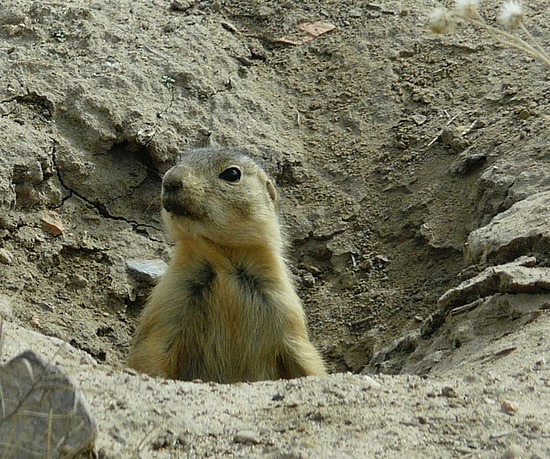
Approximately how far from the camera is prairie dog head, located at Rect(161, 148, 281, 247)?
611 centimetres

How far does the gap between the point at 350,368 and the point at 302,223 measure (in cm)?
153

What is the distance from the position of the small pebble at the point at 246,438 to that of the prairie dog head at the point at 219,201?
262cm

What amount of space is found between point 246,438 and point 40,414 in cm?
87

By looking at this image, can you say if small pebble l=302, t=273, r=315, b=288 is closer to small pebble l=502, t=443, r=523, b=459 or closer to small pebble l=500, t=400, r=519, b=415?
small pebble l=500, t=400, r=519, b=415

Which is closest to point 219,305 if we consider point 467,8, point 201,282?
point 201,282

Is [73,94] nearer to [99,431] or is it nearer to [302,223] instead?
[302,223]

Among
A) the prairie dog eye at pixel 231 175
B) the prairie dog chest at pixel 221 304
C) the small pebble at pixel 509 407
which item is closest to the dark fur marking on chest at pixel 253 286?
the prairie dog chest at pixel 221 304

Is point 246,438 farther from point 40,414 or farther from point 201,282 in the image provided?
point 201,282

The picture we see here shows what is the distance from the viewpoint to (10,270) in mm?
7270

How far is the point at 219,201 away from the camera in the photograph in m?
6.38

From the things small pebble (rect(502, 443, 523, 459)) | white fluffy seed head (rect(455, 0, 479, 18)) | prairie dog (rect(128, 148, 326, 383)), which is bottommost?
prairie dog (rect(128, 148, 326, 383))

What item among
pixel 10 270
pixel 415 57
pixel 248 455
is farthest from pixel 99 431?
pixel 415 57

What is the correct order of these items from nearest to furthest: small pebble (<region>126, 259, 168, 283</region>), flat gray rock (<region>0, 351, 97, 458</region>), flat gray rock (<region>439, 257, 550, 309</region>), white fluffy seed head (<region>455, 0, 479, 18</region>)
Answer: flat gray rock (<region>0, 351, 97, 458</region>), white fluffy seed head (<region>455, 0, 479, 18</region>), flat gray rock (<region>439, 257, 550, 309</region>), small pebble (<region>126, 259, 168, 283</region>)

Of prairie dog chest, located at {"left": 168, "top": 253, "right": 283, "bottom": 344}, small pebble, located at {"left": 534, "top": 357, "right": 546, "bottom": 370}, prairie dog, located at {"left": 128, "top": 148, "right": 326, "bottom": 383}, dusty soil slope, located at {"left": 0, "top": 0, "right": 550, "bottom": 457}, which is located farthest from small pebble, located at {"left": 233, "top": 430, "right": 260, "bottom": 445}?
prairie dog chest, located at {"left": 168, "top": 253, "right": 283, "bottom": 344}
